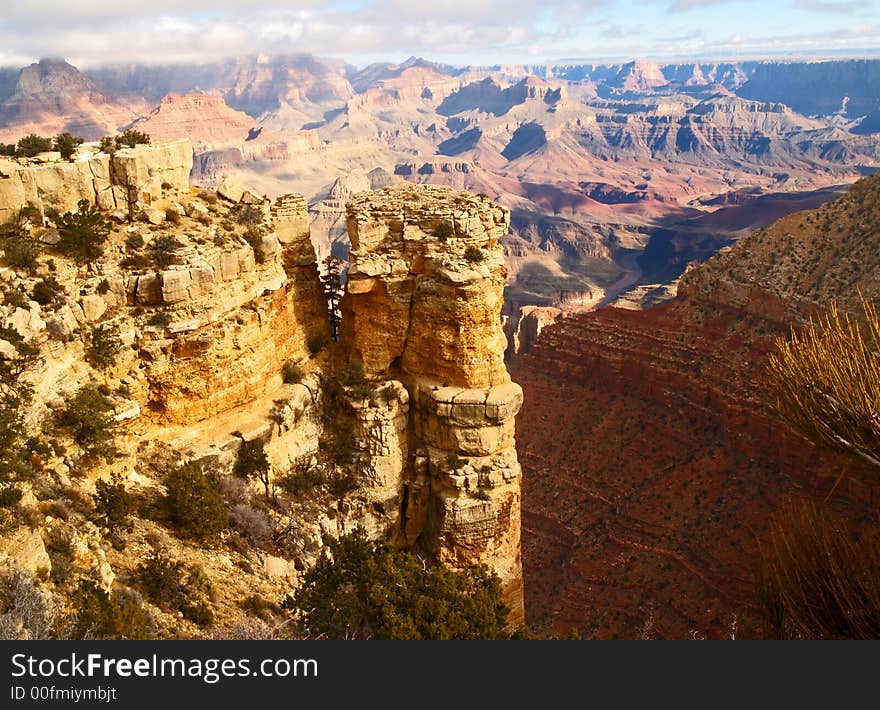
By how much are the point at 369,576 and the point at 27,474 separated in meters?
6.70

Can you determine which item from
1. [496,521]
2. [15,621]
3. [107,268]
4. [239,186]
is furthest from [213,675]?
[239,186]

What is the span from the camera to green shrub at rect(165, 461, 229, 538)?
15.6 metres

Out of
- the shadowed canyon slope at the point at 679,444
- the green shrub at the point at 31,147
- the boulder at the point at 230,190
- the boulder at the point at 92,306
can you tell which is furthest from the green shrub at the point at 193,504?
the shadowed canyon slope at the point at 679,444

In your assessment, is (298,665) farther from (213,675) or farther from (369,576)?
(369,576)

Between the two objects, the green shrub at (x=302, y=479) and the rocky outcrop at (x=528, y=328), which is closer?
the green shrub at (x=302, y=479)

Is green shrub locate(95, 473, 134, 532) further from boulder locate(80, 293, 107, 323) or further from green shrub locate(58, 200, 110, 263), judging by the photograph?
green shrub locate(58, 200, 110, 263)

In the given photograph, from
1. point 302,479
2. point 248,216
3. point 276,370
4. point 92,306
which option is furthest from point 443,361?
point 92,306

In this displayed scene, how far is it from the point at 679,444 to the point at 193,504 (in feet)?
101

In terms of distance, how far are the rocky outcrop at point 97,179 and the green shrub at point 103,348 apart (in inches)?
148

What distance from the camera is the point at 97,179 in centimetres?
1792

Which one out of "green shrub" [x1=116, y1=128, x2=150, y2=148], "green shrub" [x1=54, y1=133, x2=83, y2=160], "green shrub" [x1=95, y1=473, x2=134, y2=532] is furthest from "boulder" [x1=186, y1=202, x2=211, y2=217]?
"green shrub" [x1=95, y1=473, x2=134, y2=532]

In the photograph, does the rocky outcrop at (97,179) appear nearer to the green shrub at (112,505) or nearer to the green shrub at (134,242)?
the green shrub at (134,242)

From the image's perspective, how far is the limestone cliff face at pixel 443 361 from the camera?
1952 centimetres

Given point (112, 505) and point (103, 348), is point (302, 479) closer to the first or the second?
point (112, 505)
